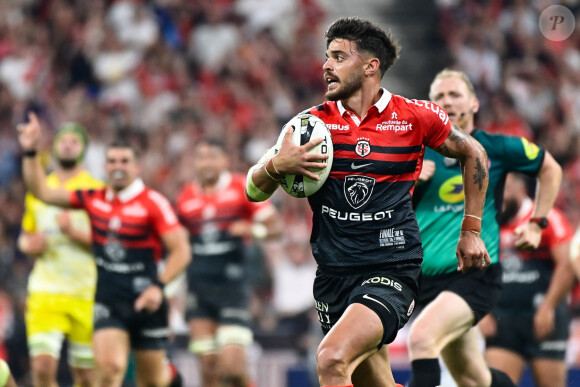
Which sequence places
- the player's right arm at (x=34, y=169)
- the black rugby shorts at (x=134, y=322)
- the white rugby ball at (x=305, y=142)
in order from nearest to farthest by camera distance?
the white rugby ball at (x=305, y=142)
the player's right arm at (x=34, y=169)
the black rugby shorts at (x=134, y=322)

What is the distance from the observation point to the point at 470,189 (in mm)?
6246

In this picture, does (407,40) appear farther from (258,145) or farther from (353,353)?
(353,353)

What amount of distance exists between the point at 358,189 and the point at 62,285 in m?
4.78

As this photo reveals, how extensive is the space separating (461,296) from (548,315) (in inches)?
82.3

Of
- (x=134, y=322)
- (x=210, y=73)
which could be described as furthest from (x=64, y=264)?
(x=210, y=73)

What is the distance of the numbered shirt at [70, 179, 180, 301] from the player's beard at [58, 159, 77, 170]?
1.13m

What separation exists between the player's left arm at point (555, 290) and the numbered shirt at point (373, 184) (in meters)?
3.25

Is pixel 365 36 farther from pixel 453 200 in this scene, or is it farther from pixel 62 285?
pixel 62 285

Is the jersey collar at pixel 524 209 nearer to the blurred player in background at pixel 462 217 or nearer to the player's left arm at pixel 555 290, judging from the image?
the player's left arm at pixel 555 290

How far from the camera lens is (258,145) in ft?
50.5

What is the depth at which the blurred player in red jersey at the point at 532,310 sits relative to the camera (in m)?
9.02

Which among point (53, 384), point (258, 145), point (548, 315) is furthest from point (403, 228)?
point (258, 145)

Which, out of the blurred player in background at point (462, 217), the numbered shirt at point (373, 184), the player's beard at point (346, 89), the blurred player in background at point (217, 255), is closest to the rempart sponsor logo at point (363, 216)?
the numbered shirt at point (373, 184)

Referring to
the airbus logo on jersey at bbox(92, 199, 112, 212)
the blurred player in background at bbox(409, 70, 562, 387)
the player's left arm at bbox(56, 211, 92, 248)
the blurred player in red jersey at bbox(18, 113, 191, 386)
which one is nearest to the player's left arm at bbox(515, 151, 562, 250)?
the blurred player in background at bbox(409, 70, 562, 387)
